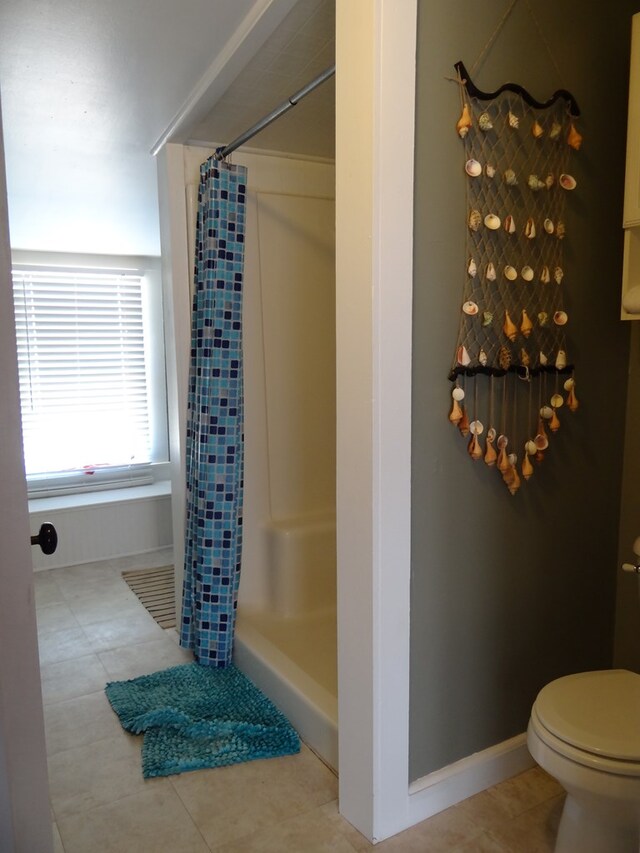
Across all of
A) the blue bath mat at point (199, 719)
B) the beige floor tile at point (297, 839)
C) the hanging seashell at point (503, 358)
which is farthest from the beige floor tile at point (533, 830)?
the hanging seashell at point (503, 358)

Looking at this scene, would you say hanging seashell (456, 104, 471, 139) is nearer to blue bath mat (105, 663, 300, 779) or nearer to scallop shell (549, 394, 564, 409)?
scallop shell (549, 394, 564, 409)

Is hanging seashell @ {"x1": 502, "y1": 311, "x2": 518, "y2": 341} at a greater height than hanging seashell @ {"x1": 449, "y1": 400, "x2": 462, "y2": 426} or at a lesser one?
greater

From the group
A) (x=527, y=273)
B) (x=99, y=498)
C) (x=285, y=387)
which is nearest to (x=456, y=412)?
(x=527, y=273)

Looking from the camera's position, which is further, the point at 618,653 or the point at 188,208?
the point at 188,208

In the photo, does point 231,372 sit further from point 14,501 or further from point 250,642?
point 14,501

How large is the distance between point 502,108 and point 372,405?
33.1 inches

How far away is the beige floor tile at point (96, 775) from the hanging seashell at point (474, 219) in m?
1.82

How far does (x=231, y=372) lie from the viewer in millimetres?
2434

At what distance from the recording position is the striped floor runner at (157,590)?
3168 mm

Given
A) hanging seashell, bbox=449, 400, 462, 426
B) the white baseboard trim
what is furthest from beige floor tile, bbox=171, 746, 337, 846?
hanging seashell, bbox=449, 400, 462, 426

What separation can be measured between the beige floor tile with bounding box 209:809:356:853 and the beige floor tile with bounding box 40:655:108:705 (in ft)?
3.43

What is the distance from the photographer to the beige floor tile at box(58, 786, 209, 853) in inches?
63.7

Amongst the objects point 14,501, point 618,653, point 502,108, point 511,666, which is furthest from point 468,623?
point 502,108

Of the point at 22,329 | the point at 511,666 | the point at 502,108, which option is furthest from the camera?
the point at 22,329
